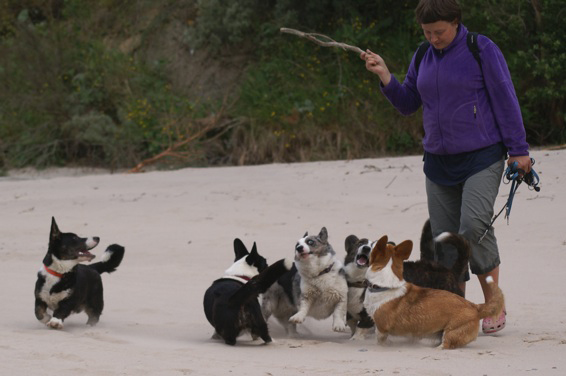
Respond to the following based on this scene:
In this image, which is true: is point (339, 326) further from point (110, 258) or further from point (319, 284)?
point (110, 258)

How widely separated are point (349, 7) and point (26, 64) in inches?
256

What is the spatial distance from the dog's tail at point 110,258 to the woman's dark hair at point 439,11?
9.66 feet

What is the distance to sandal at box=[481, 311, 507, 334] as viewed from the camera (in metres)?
5.79

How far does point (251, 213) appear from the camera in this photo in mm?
10945

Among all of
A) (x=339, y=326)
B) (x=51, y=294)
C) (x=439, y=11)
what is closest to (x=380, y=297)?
(x=339, y=326)

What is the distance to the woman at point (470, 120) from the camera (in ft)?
18.5

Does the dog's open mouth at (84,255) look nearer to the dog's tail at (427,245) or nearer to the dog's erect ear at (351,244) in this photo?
the dog's erect ear at (351,244)

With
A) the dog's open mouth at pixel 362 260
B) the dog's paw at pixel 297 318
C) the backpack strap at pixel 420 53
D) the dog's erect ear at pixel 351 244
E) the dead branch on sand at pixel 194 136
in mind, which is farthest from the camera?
the dead branch on sand at pixel 194 136

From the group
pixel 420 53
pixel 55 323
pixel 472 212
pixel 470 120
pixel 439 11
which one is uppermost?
pixel 439 11

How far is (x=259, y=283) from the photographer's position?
233 inches

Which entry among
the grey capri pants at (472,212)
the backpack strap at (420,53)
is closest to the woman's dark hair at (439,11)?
the backpack strap at (420,53)

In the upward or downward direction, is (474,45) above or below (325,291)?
above

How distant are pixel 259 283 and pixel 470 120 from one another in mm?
1654

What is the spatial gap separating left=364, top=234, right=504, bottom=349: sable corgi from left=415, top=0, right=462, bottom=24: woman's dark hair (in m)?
1.36
